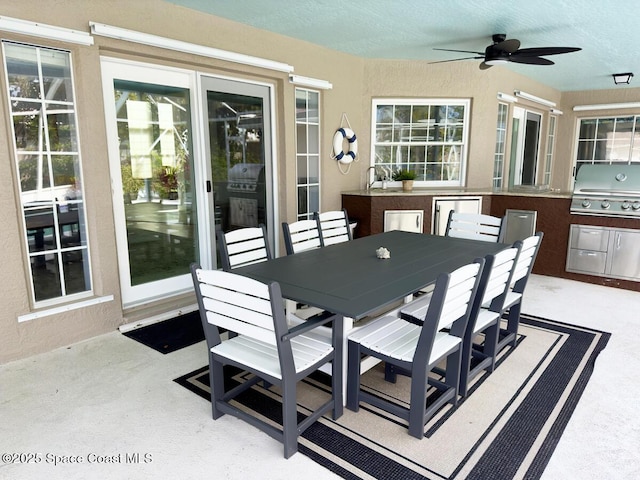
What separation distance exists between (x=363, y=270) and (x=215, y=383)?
102cm

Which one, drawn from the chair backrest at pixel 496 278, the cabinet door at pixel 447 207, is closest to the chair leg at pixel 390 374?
the chair backrest at pixel 496 278

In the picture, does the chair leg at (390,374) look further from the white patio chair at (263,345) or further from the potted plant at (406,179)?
the potted plant at (406,179)

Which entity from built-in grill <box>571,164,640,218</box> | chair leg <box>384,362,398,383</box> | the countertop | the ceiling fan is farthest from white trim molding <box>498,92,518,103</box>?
chair leg <box>384,362,398,383</box>

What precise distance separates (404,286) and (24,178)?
8.55ft

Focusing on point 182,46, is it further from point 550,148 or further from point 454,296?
point 550,148

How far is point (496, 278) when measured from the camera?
2.40 m

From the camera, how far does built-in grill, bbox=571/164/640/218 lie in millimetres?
4402

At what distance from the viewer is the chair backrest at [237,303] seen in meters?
1.76

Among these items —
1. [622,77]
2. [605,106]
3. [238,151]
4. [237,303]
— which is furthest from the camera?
[605,106]

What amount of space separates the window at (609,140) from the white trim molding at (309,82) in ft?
20.0

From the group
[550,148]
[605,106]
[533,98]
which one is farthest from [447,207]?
[605,106]

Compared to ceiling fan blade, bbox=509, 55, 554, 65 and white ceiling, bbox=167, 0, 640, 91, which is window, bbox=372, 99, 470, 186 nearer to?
white ceiling, bbox=167, 0, 640, 91

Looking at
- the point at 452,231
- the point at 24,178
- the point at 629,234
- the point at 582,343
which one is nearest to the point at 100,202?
the point at 24,178

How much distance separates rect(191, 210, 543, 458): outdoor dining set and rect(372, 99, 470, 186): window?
3178 mm
